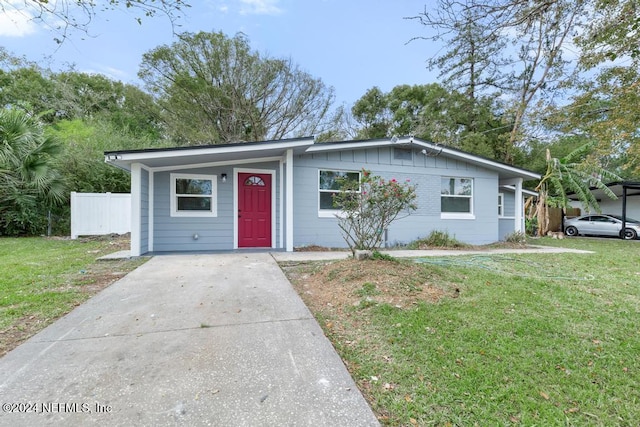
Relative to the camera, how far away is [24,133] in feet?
29.0

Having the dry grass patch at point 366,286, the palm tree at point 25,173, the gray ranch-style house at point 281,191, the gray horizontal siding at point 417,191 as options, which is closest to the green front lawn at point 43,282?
the gray ranch-style house at point 281,191

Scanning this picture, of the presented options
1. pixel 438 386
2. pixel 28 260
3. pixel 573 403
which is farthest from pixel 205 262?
pixel 573 403

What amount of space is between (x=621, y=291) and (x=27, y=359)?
7244 mm

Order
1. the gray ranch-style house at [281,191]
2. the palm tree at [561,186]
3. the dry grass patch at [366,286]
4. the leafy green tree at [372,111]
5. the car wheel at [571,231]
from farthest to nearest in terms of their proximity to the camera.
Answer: the leafy green tree at [372,111]
the car wheel at [571,231]
the palm tree at [561,186]
the gray ranch-style house at [281,191]
the dry grass patch at [366,286]

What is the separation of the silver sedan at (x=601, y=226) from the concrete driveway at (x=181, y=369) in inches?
765

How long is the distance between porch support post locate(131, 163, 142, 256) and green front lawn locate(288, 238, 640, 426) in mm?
4533

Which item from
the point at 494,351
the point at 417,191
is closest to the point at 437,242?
the point at 417,191

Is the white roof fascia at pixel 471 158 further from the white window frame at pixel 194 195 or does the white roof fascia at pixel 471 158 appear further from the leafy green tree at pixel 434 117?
the leafy green tree at pixel 434 117

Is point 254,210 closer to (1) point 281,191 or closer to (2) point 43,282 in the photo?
(1) point 281,191

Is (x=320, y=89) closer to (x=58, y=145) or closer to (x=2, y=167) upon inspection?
(x=58, y=145)

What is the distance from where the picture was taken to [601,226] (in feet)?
53.1

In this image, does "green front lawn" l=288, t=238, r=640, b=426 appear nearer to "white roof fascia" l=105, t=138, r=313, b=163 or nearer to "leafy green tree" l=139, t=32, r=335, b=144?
"white roof fascia" l=105, t=138, r=313, b=163

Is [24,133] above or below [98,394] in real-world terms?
above

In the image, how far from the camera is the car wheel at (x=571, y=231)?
56.4 ft
